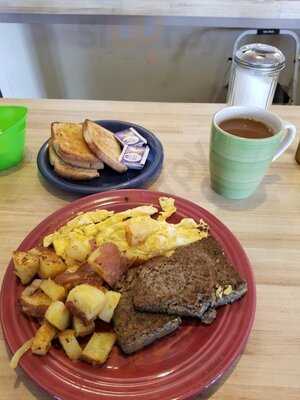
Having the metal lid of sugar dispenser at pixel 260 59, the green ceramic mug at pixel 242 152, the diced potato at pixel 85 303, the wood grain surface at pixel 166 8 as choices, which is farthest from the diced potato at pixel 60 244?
the wood grain surface at pixel 166 8

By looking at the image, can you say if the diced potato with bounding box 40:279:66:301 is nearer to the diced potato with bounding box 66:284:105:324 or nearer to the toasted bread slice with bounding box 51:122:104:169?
the diced potato with bounding box 66:284:105:324

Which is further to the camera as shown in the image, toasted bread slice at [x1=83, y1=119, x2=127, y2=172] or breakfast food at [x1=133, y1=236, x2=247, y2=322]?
toasted bread slice at [x1=83, y1=119, x2=127, y2=172]

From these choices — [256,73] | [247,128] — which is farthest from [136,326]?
[256,73]

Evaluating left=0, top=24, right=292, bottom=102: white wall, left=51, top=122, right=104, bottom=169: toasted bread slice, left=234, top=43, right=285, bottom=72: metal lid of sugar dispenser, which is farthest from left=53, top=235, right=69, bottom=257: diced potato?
left=0, top=24, right=292, bottom=102: white wall

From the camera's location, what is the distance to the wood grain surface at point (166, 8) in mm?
1692

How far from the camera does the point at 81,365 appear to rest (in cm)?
50

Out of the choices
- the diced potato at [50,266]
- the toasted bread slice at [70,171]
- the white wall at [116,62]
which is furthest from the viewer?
the white wall at [116,62]

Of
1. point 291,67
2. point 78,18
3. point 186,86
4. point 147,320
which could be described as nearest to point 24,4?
point 78,18

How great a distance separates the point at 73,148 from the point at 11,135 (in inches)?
5.7

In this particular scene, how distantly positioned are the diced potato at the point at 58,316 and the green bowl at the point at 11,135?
46 cm

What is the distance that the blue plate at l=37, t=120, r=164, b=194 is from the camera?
30.5 inches

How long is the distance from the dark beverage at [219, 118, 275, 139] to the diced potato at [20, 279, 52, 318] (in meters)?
0.46

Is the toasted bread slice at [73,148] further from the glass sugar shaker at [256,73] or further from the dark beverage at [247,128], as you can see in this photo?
the glass sugar shaker at [256,73]

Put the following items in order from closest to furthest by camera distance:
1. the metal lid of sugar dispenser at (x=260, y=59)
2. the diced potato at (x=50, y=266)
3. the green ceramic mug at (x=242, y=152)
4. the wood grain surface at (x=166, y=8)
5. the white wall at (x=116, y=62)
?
1. the diced potato at (x=50, y=266)
2. the green ceramic mug at (x=242, y=152)
3. the metal lid of sugar dispenser at (x=260, y=59)
4. the wood grain surface at (x=166, y=8)
5. the white wall at (x=116, y=62)
